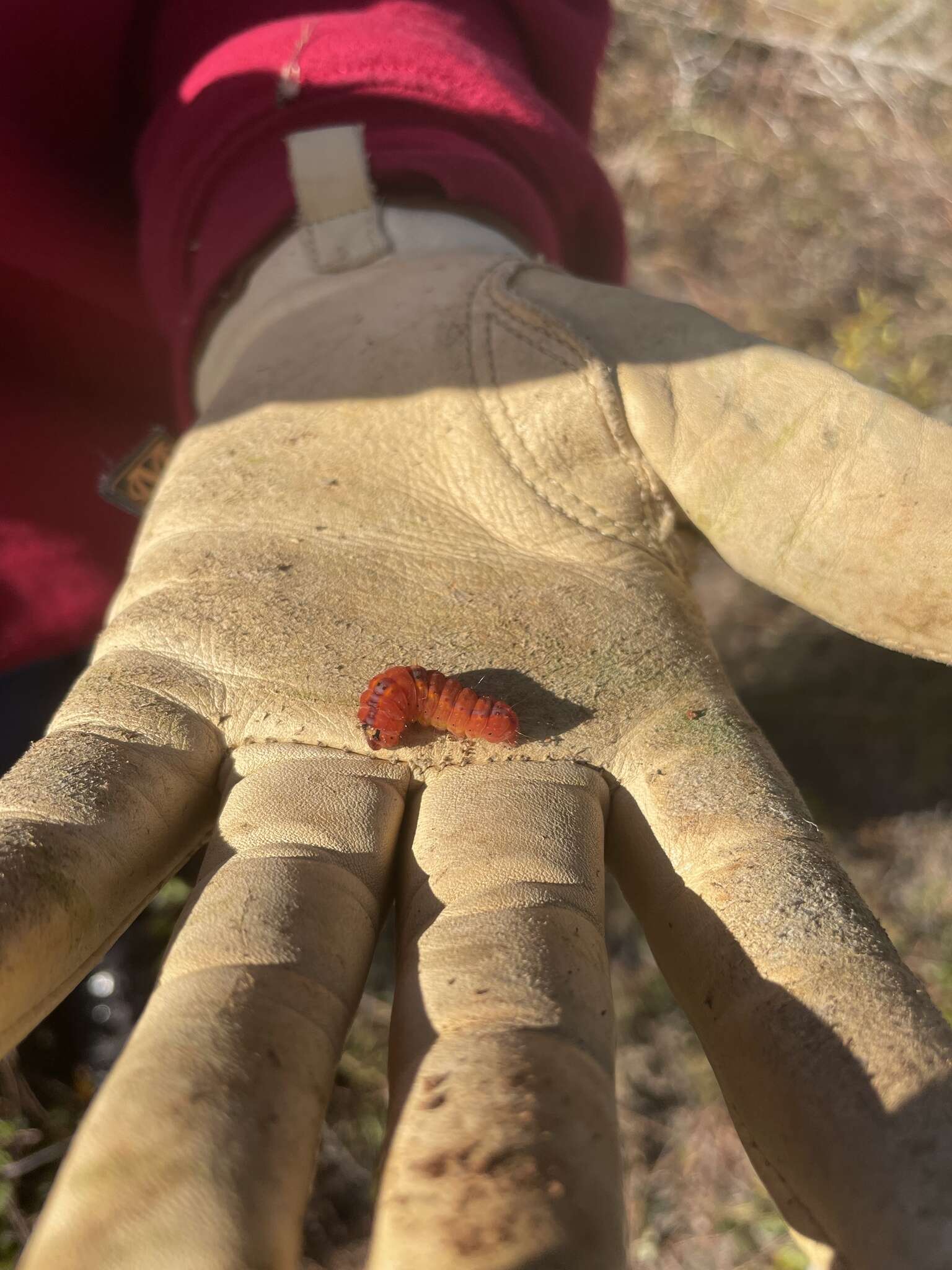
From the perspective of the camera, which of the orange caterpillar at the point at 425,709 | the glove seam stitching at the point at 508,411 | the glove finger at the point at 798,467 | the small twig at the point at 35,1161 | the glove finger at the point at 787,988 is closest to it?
the glove finger at the point at 787,988

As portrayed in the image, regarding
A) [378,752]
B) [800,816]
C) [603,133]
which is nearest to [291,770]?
[378,752]

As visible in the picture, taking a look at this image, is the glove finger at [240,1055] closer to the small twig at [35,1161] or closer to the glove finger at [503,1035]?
the glove finger at [503,1035]

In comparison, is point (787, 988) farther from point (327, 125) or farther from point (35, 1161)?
point (327, 125)

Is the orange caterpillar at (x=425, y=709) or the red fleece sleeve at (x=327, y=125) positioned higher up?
the red fleece sleeve at (x=327, y=125)

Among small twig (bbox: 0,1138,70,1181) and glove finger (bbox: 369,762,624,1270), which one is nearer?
glove finger (bbox: 369,762,624,1270)

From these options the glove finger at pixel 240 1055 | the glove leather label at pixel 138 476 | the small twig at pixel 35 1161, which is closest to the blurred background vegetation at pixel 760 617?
the small twig at pixel 35 1161

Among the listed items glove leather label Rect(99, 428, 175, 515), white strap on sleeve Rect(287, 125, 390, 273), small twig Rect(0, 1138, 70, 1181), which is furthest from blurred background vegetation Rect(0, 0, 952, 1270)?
white strap on sleeve Rect(287, 125, 390, 273)

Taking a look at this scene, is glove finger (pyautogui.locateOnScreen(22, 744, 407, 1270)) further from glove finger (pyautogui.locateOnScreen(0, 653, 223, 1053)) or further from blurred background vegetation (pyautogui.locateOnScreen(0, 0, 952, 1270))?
blurred background vegetation (pyautogui.locateOnScreen(0, 0, 952, 1270))
